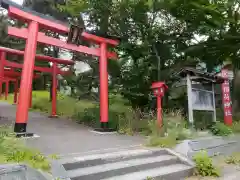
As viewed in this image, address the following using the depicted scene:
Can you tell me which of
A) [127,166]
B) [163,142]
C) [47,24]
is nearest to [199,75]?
[163,142]

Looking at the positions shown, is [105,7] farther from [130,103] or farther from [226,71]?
[226,71]

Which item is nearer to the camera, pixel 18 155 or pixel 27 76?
pixel 18 155

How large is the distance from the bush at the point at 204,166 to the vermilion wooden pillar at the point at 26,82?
17.1 ft

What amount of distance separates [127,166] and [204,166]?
1886 mm

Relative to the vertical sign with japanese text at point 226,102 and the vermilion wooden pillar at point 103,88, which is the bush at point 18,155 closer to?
the vermilion wooden pillar at point 103,88

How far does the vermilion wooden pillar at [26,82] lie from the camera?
777 cm

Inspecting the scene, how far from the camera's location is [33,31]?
8.41 metres

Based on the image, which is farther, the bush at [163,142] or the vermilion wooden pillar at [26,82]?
the vermilion wooden pillar at [26,82]

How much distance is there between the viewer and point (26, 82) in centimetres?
802

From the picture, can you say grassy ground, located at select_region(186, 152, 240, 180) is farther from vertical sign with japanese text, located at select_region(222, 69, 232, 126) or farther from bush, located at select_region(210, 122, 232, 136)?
vertical sign with japanese text, located at select_region(222, 69, 232, 126)

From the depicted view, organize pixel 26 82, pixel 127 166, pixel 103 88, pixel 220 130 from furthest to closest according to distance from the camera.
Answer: pixel 103 88 → pixel 220 130 → pixel 26 82 → pixel 127 166

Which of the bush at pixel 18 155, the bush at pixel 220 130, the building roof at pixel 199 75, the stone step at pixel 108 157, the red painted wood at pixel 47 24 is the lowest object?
the stone step at pixel 108 157

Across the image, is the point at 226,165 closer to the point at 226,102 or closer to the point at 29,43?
the point at 226,102

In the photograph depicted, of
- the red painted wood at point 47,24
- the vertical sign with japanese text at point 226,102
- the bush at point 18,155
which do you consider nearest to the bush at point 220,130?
the vertical sign with japanese text at point 226,102
